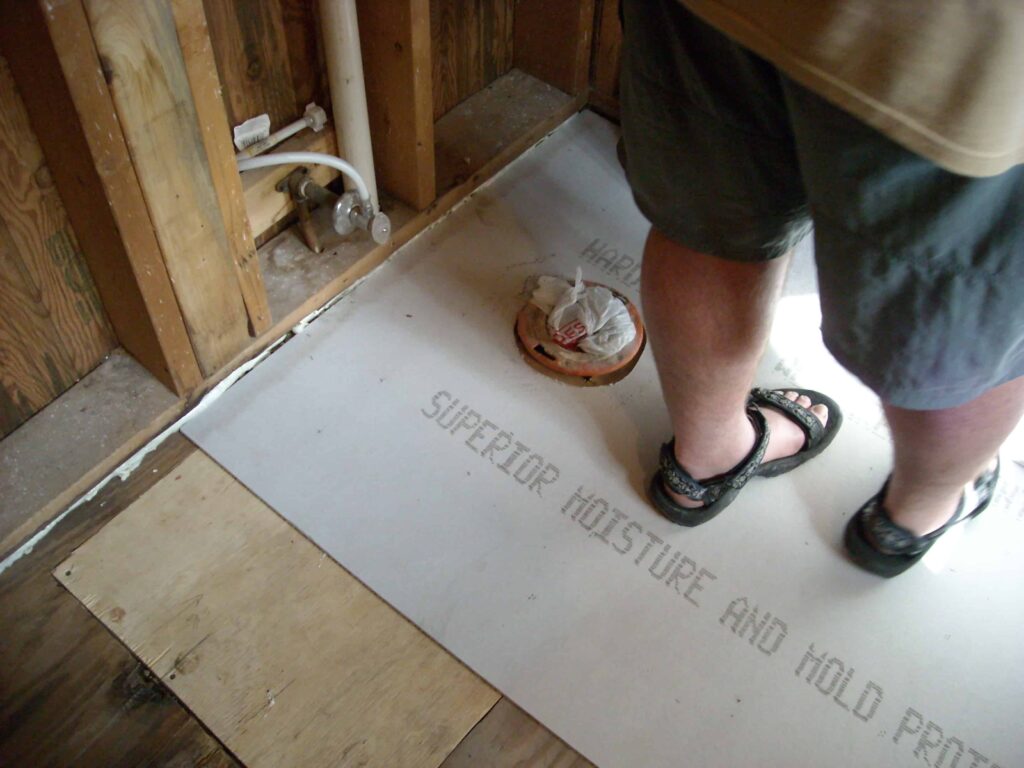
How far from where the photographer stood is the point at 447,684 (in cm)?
88

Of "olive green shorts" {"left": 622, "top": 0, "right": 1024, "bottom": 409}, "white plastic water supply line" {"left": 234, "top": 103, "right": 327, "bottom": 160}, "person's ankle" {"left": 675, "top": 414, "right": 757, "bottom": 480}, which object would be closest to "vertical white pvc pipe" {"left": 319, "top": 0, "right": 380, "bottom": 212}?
"white plastic water supply line" {"left": 234, "top": 103, "right": 327, "bottom": 160}

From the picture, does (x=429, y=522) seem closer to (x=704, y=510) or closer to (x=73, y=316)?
(x=704, y=510)

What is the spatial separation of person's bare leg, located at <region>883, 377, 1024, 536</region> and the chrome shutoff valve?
714 millimetres

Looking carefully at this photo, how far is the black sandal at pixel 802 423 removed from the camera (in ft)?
3.40

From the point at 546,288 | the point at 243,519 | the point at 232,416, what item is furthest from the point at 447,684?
the point at 546,288

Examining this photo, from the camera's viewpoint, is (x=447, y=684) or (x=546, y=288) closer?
(x=447, y=684)

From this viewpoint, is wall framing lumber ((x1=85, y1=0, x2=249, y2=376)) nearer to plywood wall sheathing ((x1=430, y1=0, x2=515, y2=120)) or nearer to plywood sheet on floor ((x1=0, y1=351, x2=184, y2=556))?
plywood sheet on floor ((x1=0, y1=351, x2=184, y2=556))

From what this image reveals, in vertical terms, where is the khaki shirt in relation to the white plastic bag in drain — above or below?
above

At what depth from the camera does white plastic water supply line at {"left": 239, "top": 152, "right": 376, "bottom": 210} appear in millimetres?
1033

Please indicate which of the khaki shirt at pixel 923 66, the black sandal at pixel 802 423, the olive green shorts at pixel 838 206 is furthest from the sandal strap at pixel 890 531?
the khaki shirt at pixel 923 66

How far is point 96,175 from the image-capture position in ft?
2.58

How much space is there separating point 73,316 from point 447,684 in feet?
1.98

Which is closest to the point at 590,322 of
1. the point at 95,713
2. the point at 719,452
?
the point at 719,452

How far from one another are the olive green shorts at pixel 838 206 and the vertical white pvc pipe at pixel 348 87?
461 millimetres
